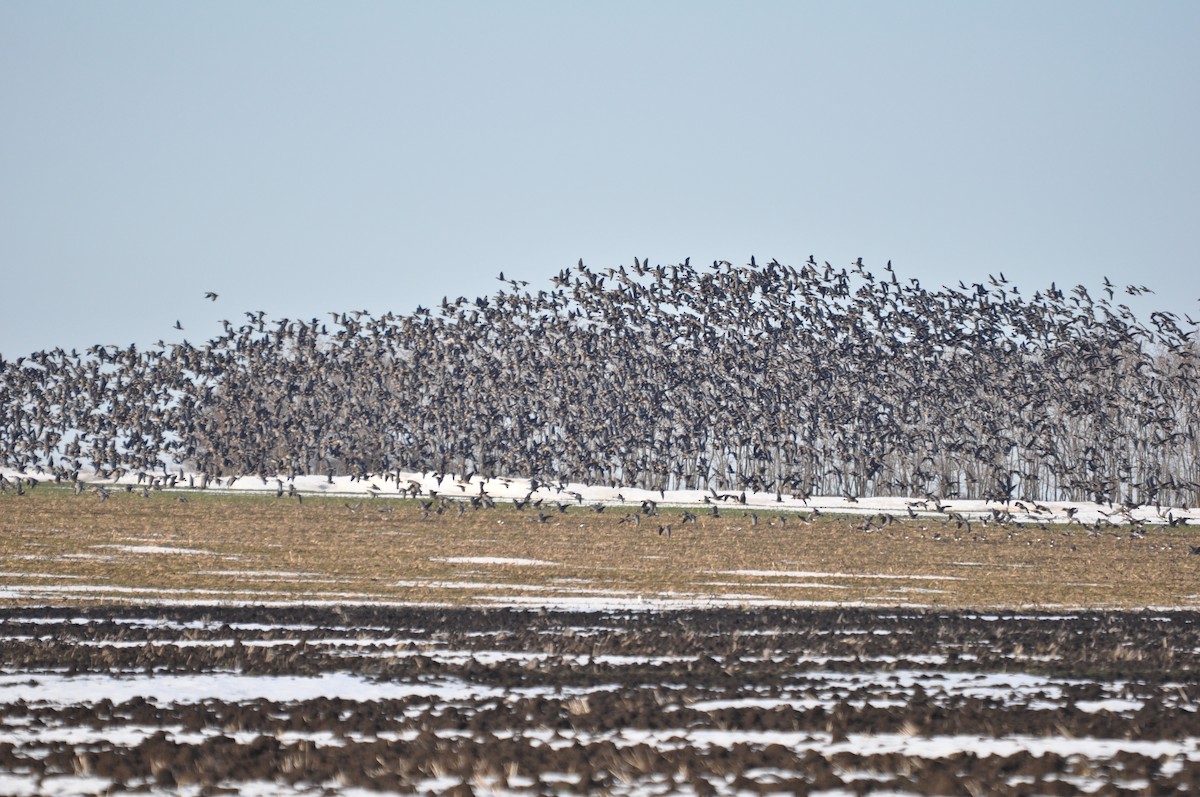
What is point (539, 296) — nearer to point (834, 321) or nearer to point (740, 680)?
point (834, 321)

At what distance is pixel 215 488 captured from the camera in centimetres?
9662

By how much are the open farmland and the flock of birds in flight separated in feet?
244

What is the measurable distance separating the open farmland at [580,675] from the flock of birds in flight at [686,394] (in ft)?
244

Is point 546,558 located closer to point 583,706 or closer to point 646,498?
point 583,706

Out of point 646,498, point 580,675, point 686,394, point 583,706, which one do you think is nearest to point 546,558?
point 580,675

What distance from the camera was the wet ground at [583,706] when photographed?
12805 millimetres

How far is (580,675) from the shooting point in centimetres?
2003

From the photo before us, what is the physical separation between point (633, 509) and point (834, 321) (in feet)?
191

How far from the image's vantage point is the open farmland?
13016 millimetres

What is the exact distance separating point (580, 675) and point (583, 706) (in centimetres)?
353

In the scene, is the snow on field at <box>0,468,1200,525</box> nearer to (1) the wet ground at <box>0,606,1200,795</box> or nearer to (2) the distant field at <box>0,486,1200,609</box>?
(2) the distant field at <box>0,486,1200,609</box>

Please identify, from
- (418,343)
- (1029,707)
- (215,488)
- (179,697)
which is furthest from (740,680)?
(418,343)

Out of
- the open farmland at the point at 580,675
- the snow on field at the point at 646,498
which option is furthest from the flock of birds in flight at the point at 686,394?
the open farmland at the point at 580,675

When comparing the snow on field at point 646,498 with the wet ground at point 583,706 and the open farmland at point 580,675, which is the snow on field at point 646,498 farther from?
the wet ground at point 583,706
